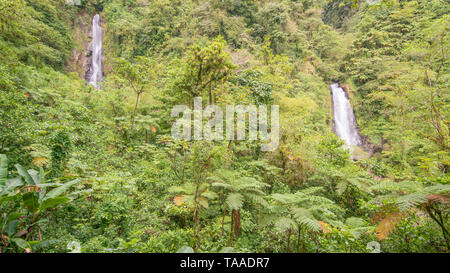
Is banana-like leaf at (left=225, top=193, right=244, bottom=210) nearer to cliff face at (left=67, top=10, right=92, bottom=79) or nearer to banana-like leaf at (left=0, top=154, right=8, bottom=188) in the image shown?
banana-like leaf at (left=0, top=154, right=8, bottom=188)

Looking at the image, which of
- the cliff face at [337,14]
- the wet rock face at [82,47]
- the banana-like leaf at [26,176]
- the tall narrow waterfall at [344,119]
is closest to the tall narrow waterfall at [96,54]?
the wet rock face at [82,47]

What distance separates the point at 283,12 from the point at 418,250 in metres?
18.6

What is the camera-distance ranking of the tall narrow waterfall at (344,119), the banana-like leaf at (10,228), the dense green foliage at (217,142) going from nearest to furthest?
the banana-like leaf at (10,228) → the dense green foliage at (217,142) → the tall narrow waterfall at (344,119)

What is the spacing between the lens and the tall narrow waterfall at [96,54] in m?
19.2

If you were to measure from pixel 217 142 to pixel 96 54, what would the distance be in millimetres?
20830

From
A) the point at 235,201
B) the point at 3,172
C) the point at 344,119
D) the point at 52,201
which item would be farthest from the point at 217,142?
the point at 344,119

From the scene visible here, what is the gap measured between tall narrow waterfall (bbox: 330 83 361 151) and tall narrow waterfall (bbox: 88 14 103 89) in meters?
23.0

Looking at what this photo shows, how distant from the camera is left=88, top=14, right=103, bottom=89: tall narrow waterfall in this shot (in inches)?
758

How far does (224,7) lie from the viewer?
16.3 metres

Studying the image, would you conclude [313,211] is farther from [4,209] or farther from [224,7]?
[224,7]

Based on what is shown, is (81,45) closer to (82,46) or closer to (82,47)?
(82,46)

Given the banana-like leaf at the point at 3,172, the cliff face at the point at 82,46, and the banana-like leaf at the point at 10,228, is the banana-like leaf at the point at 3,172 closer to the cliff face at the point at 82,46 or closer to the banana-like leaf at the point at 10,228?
the banana-like leaf at the point at 10,228

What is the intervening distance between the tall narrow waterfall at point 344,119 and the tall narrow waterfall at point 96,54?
23.0m

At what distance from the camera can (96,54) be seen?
19.8 m
